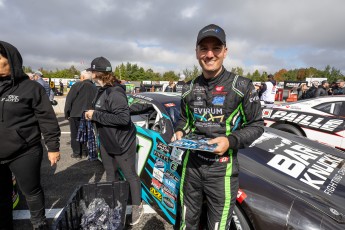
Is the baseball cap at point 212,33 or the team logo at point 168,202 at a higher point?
the baseball cap at point 212,33

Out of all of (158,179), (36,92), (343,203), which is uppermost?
(36,92)

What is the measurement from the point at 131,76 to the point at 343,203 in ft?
229

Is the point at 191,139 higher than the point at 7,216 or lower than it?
higher

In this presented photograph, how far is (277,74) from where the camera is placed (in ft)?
256

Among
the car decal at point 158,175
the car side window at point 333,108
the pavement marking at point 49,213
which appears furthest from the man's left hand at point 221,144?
the car side window at point 333,108

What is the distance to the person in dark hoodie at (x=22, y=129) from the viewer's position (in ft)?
5.93

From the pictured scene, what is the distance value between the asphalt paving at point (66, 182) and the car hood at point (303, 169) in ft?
3.62

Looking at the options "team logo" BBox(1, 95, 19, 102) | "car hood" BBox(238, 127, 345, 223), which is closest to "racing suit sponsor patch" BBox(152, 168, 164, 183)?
"car hood" BBox(238, 127, 345, 223)

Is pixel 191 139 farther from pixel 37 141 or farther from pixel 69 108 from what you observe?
pixel 69 108

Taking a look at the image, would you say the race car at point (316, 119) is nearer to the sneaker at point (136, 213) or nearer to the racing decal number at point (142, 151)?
the racing decal number at point (142, 151)

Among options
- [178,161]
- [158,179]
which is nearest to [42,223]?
[158,179]

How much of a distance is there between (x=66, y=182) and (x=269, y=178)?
281 centimetres

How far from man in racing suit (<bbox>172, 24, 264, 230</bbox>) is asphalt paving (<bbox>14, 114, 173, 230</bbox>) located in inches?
42.9

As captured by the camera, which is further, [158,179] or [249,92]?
[158,179]
